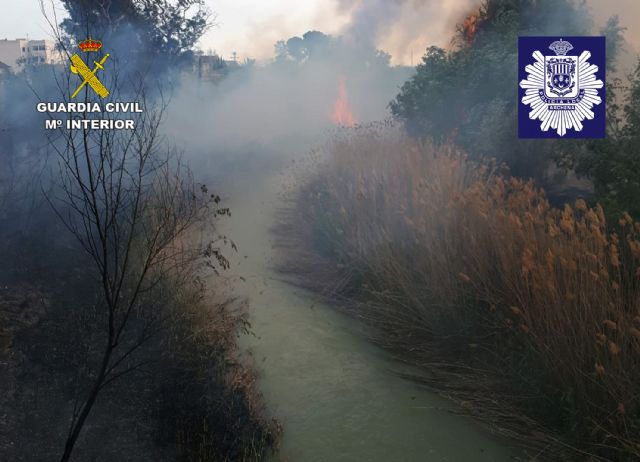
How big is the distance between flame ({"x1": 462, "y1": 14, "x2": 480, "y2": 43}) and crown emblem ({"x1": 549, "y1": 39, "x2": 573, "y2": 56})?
4070 mm

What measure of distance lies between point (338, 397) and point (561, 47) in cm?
609

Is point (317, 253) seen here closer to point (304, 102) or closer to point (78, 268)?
point (78, 268)

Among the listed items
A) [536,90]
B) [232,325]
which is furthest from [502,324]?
[536,90]

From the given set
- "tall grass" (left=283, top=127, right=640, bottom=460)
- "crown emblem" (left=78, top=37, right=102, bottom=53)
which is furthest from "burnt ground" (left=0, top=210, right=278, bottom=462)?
"crown emblem" (left=78, top=37, right=102, bottom=53)

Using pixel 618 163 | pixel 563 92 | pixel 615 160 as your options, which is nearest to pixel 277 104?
pixel 563 92

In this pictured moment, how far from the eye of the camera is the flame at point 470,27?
1158 centimetres

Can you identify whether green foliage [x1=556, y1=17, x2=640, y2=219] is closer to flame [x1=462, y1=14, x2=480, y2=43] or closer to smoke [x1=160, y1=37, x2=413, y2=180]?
flame [x1=462, y1=14, x2=480, y2=43]

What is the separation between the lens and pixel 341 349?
4.65 m

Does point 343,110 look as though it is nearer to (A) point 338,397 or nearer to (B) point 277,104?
(B) point 277,104

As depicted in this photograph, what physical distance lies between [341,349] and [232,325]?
3.20 feet

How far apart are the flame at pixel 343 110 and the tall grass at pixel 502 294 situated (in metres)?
14.9

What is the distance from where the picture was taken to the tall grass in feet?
9.77

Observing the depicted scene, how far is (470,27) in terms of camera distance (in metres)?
11.8

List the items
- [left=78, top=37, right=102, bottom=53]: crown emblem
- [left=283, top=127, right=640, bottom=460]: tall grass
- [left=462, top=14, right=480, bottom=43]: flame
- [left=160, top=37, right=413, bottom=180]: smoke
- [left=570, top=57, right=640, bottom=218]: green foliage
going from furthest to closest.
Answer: [left=160, top=37, right=413, bottom=180]: smoke, [left=462, top=14, right=480, bottom=43]: flame, [left=570, top=57, right=640, bottom=218]: green foliage, [left=283, top=127, right=640, bottom=460]: tall grass, [left=78, top=37, right=102, bottom=53]: crown emblem
